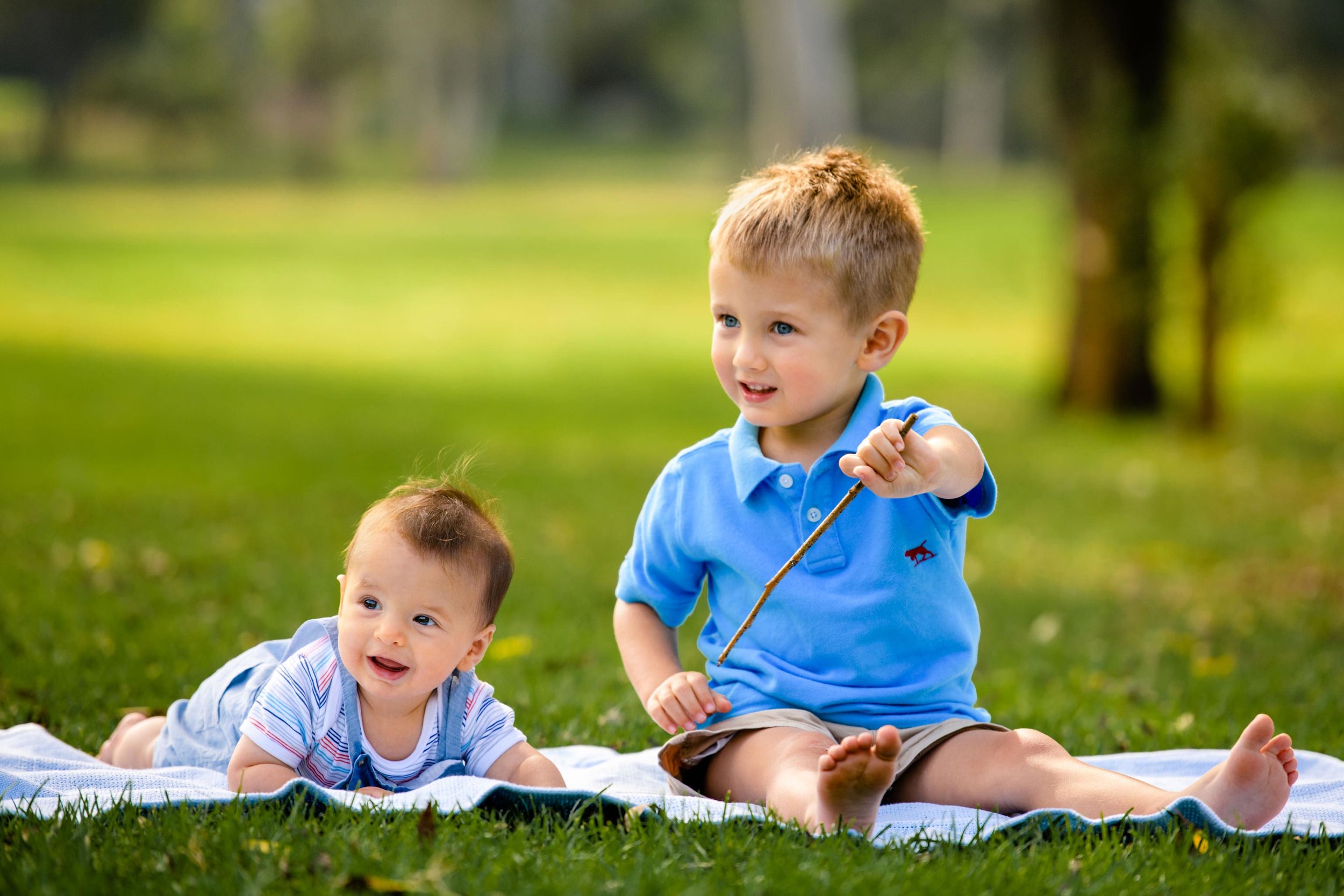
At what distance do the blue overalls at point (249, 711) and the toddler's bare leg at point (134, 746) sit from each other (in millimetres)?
58

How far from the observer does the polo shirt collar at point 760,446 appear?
3227mm

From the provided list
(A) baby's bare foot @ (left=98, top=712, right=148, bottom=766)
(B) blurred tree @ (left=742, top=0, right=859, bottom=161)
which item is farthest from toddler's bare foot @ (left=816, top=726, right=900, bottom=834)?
(B) blurred tree @ (left=742, top=0, right=859, bottom=161)

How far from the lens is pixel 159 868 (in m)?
2.54

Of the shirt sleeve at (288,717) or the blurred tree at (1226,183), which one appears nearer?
the shirt sleeve at (288,717)

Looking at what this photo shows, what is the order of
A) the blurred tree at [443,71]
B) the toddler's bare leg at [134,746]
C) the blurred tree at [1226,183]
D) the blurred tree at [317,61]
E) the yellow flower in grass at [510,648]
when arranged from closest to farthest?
the toddler's bare leg at [134,746], the yellow flower in grass at [510,648], the blurred tree at [1226,183], the blurred tree at [443,71], the blurred tree at [317,61]

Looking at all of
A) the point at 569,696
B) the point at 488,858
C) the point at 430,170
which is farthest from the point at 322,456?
the point at 430,170

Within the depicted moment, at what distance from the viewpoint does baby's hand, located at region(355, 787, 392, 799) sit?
9.80 ft

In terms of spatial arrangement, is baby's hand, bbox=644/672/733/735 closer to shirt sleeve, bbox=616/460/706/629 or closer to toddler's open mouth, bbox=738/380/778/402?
shirt sleeve, bbox=616/460/706/629

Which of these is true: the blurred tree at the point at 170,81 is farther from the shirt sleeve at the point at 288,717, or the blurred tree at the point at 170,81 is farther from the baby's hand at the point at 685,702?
the baby's hand at the point at 685,702

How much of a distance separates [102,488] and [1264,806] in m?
7.32

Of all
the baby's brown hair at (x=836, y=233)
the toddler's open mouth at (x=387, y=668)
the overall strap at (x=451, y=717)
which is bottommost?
the overall strap at (x=451, y=717)

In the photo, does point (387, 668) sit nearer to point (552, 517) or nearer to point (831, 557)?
point (831, 557)

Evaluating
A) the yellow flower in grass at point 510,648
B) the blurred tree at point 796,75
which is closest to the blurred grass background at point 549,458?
the yellow flower in grass at point 510,648

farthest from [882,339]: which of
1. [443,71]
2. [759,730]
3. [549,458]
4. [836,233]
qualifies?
[443,71]
